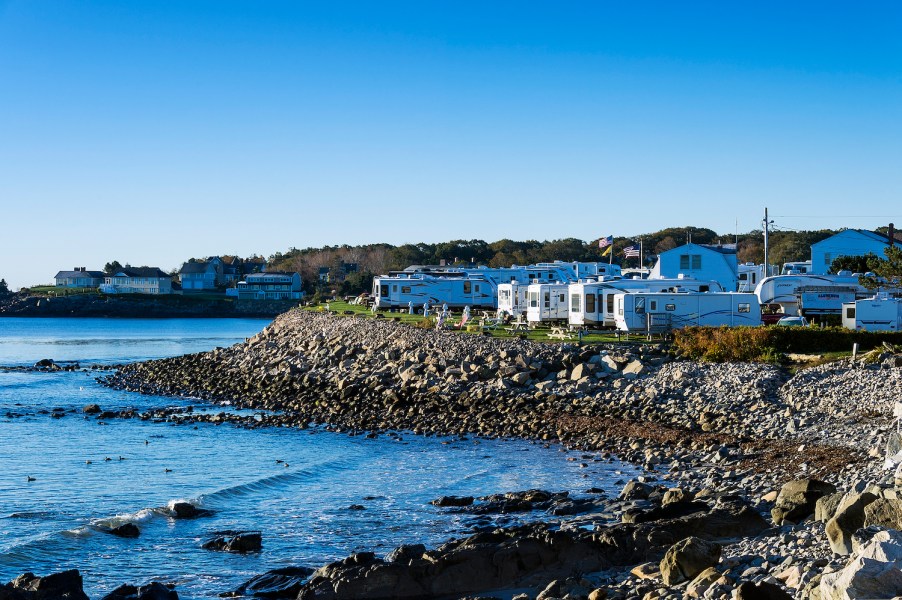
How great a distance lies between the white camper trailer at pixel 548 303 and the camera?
3981 cm

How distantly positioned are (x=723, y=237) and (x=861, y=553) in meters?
114

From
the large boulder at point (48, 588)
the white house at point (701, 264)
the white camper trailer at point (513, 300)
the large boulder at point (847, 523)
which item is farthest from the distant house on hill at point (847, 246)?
the large boulder at point (48, 588)

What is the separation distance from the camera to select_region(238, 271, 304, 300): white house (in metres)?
127

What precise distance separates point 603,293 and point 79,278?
4886 inches

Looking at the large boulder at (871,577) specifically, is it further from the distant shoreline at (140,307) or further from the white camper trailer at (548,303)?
the distant shoreline at (140,307)

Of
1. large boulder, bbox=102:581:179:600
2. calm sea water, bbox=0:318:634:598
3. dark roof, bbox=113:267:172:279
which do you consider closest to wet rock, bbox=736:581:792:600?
calm sea water, bbox=0:318:634:598

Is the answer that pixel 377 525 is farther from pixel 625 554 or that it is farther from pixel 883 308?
pixel 883 308

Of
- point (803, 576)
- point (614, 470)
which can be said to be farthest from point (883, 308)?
point (803, 576)

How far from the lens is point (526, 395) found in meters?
29.2

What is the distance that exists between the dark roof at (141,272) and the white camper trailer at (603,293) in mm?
108186

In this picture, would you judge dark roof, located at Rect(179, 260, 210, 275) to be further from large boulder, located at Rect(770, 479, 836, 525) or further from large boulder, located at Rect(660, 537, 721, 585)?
large boulder, located at Rect(660, 537, 721, 585)

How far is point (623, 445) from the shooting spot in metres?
22.8

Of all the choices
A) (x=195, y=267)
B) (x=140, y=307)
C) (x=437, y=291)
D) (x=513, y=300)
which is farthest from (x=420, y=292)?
(x=195, y=267)

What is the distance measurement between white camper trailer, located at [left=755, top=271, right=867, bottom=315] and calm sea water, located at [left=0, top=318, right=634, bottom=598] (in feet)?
65.2
